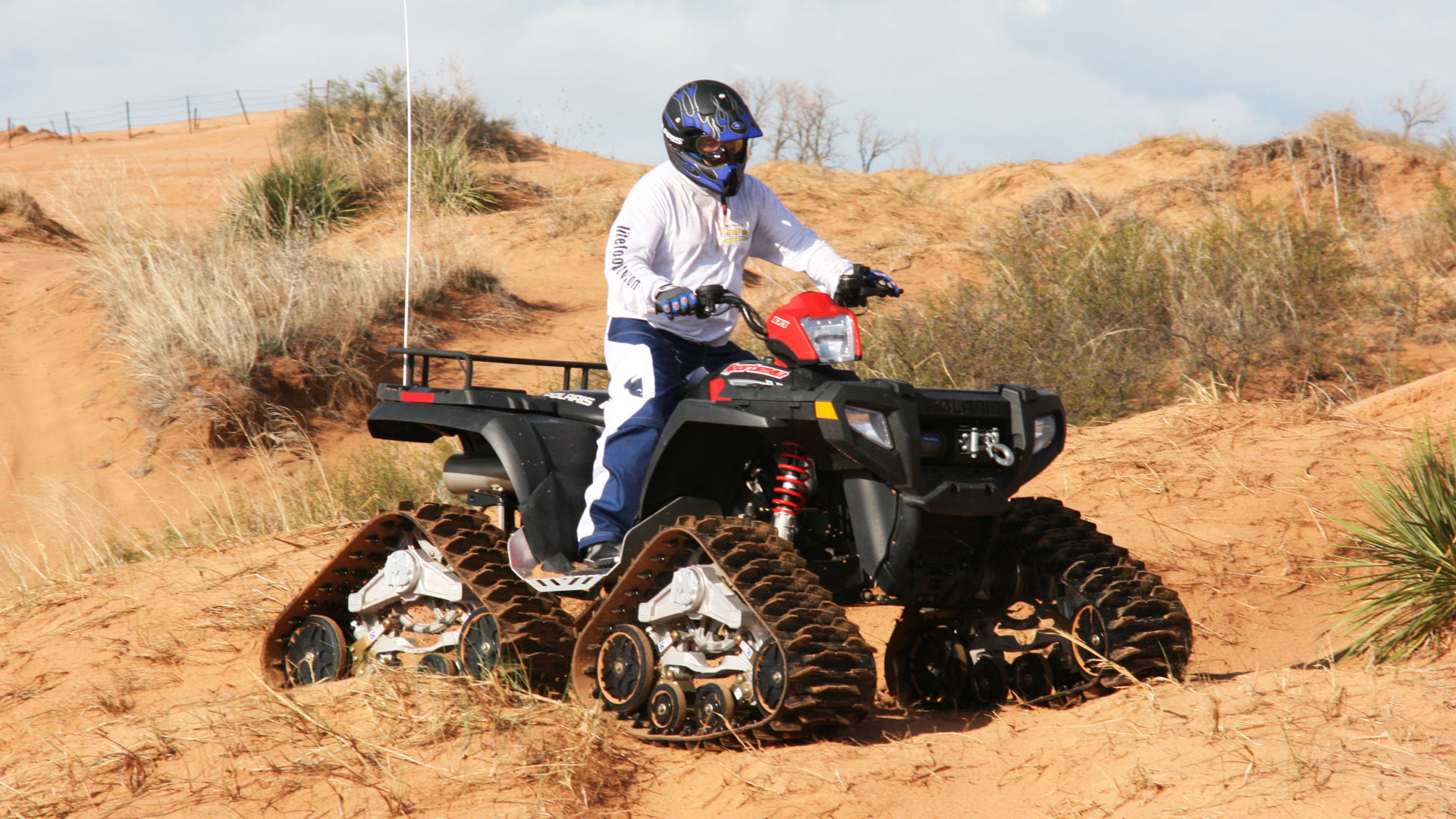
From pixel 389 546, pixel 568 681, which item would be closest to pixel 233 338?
pixel 389 546

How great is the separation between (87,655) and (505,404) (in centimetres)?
290

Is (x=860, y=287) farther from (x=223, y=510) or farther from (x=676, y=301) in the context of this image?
(x=223, y=510)

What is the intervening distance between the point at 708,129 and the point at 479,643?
2224 millimetres

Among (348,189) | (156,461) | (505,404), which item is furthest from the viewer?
(348,189)

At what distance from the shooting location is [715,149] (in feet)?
16.0

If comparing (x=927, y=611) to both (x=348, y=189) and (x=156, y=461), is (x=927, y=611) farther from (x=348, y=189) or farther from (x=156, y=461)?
(x=348, y=189)

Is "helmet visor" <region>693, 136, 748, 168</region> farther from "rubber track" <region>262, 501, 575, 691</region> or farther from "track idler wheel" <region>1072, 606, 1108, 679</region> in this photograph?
"track idler wheel" <region>1072, 606, 1108, 679</region>

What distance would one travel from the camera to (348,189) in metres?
18.7

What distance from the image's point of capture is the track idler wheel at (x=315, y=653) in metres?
5.65

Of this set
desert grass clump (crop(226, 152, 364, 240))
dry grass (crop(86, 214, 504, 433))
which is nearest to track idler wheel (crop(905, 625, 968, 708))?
dry grass (crop(86, 214, 504, 433))

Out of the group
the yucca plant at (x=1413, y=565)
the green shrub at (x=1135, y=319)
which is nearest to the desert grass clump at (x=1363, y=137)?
the green shrub at (x=1135, y=319)

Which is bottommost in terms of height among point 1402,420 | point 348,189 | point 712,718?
point 712,718

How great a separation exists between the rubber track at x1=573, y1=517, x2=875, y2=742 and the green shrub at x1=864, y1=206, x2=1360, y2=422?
5839 mm

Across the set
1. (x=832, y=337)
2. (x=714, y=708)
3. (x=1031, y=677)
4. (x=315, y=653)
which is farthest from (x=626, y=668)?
(x=315, y=653)
